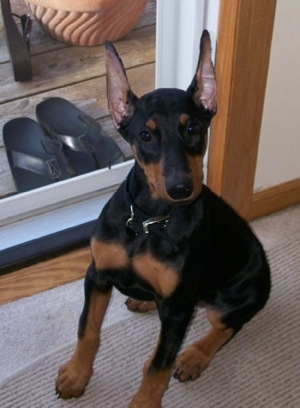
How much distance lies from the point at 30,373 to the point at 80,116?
101 cm

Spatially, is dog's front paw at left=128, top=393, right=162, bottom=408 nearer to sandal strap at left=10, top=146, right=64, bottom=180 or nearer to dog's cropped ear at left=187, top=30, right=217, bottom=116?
dog's cropped ear at left=187, top=30, right=217, bottom=116

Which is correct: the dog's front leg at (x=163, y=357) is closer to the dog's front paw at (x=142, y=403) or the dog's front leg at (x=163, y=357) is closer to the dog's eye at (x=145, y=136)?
the dog's front paw at (x=142, y=403)

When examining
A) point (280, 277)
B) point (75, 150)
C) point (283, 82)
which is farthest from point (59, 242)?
point (283, 82)

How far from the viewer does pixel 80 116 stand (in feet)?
8.56

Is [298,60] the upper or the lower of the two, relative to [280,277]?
upper

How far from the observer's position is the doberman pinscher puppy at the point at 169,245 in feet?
4.98

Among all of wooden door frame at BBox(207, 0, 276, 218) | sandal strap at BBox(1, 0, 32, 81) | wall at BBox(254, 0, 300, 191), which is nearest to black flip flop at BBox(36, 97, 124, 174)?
sandal strap at BBox(1, 0, 32, 81)

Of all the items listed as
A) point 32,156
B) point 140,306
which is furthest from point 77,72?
point 140,306

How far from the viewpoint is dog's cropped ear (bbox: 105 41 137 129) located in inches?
60.4

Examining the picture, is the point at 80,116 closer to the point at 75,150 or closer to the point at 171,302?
the point at 75,150

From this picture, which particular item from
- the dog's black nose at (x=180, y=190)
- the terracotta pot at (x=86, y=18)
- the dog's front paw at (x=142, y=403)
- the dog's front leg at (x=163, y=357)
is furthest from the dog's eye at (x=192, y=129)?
the terracotta pot at (x=86, y=18)

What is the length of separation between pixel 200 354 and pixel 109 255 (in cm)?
47

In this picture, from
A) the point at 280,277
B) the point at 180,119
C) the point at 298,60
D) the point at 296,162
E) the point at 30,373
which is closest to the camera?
the point at 180,119

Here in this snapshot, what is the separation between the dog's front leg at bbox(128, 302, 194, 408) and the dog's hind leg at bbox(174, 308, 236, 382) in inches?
6.1
